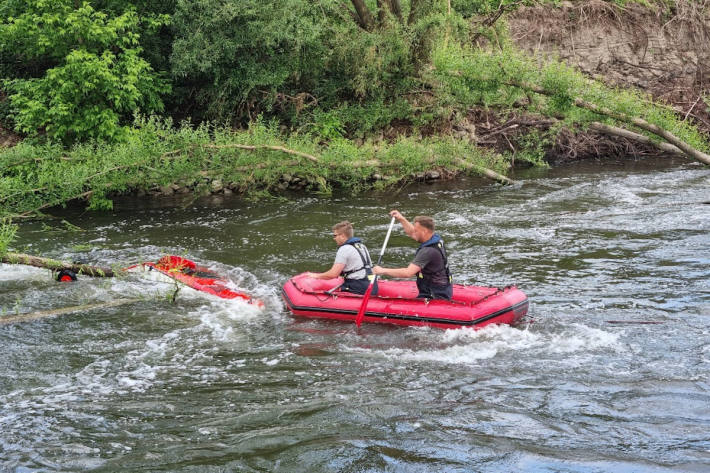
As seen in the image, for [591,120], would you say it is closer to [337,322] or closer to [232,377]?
[337,322]

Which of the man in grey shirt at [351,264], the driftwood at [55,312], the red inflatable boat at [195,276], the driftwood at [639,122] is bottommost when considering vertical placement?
the driftwood at [55,312]


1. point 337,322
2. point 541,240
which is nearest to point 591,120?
point 541,240

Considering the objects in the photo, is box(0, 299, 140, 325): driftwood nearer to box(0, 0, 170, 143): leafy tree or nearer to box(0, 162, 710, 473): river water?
box(0, 162, 710, 473): river water

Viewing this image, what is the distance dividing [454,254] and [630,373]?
4897mm

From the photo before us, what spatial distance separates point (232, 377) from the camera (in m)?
6.98

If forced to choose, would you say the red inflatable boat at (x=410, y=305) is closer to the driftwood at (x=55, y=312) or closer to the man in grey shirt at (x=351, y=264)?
the man in grey shirt at (x=351, y=264)

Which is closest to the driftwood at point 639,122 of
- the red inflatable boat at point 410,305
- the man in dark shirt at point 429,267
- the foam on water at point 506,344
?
the red inflatable boat at point 410,305

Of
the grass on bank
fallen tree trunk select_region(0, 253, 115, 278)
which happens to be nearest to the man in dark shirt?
fallen tree trunk select_region(0, 253, 115, 278)

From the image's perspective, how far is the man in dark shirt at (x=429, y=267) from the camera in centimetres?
822

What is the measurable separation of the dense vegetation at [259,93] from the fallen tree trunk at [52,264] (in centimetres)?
414

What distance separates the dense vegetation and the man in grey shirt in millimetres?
6439

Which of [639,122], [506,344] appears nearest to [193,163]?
[639,122]

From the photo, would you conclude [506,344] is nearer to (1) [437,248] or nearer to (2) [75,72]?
(1) [437,248]

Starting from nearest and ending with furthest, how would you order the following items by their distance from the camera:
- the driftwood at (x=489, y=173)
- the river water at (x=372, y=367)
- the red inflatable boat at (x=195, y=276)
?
the river water at (x=372, y=367) → the red inflatable boat at (x=195, y=276) → the driftwood at (x=489, y=173)
